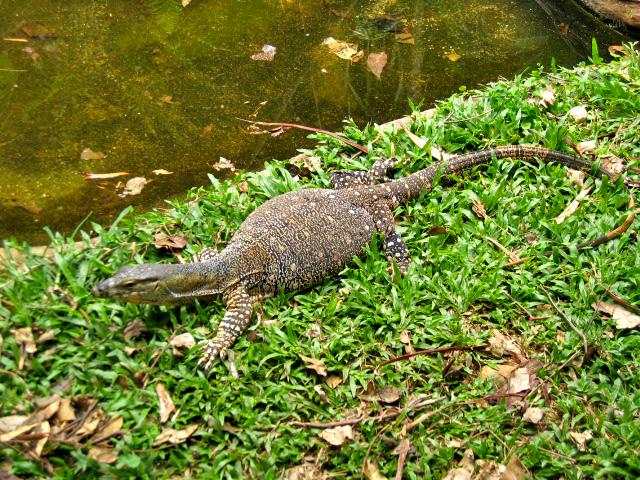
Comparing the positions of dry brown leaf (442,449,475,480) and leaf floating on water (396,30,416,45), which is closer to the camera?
dry brown leaf (442,449,475,480)

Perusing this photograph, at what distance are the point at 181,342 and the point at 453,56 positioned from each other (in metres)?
5.60

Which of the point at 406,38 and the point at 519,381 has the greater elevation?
the point at 406,38

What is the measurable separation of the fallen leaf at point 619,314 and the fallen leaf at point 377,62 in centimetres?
404

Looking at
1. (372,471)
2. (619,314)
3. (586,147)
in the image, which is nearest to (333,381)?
(372,471)

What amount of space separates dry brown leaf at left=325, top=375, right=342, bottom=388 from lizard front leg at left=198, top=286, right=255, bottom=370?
0.72 m

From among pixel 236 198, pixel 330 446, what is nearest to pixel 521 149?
pixel 236 198

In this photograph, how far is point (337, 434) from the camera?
151 inches

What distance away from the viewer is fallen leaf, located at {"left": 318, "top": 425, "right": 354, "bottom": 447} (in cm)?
379

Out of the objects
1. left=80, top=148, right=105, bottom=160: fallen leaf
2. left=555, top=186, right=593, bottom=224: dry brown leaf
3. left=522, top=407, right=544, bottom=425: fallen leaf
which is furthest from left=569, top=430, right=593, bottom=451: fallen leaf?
left=80, top=148, right=105, bottom=160: fallen leaf

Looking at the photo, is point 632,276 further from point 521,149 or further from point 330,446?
point 330,446

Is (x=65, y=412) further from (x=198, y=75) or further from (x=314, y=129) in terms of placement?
(x=198, y=75)

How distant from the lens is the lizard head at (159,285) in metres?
3.91

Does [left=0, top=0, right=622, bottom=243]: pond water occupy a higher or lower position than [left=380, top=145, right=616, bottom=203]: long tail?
higher

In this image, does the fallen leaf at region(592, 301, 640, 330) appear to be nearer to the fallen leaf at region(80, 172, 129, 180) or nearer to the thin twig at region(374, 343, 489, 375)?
Answer: the thin twig at region(374, 343, 489, 375)
